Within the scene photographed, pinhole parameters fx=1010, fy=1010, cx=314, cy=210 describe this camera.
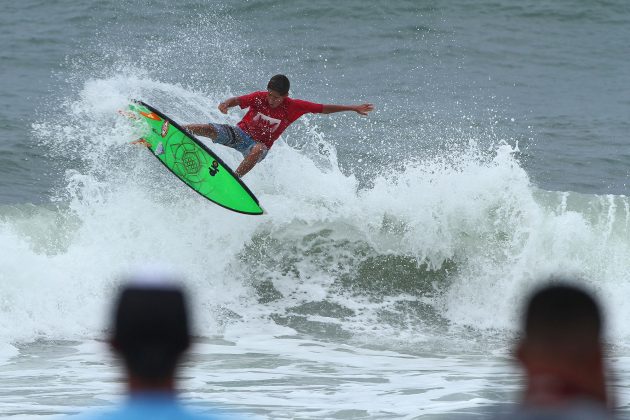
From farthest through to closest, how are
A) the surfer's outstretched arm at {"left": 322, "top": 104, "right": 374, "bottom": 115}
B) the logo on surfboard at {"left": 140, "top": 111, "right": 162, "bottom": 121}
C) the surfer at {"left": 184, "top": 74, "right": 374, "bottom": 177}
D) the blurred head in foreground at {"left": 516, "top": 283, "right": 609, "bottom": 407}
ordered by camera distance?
the logo on surfboard at {"left": 140, "top": 111, "right": 162, "bottom": 121}
the surfer at {"left": 184, "top": 74, "right": 374, "bottom": 177}
the surfer's outstretched arm at {"left": 322, "top": 104, "right": 374, "bottom": 115}
the blurred head in foreground at {"left": 516, "top": 283, "right": 609, "bottom": 407}

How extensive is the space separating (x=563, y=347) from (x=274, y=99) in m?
7.82

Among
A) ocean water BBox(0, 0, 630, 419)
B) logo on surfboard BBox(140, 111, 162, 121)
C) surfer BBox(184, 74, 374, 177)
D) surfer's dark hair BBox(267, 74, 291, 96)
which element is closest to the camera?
ocean water BBox(0, 0, 630, 419)

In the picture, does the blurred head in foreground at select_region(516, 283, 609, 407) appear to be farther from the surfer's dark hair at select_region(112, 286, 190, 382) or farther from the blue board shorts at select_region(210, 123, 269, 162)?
the blue board shorts at select_region(210, 123, 269, 162)

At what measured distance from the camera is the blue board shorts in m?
9.70

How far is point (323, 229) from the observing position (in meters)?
12.3

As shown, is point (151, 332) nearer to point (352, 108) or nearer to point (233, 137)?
point (352, 108)

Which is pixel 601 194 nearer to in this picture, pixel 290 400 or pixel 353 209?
pixel 353 209

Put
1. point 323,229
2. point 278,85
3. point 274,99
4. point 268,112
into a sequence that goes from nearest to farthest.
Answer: point 278,85
point 274,99
point 268,112
point 323,229

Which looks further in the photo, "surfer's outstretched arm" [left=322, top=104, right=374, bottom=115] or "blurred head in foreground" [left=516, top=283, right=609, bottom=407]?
"surfer's outstretched arm" [left=322, top=104, right=374, bottom=115]

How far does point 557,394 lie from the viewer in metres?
1.87

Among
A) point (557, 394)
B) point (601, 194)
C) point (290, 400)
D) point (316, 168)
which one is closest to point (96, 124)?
point (316, 168)

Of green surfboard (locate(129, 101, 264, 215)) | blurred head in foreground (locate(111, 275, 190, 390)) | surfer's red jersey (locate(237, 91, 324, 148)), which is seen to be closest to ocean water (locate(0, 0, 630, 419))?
green surfboard (locate(129, 101, 264, 215))

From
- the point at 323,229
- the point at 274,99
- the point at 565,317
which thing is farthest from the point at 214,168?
the point at 565,317

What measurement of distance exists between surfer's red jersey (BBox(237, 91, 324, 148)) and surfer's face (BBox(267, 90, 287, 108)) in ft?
0.13
